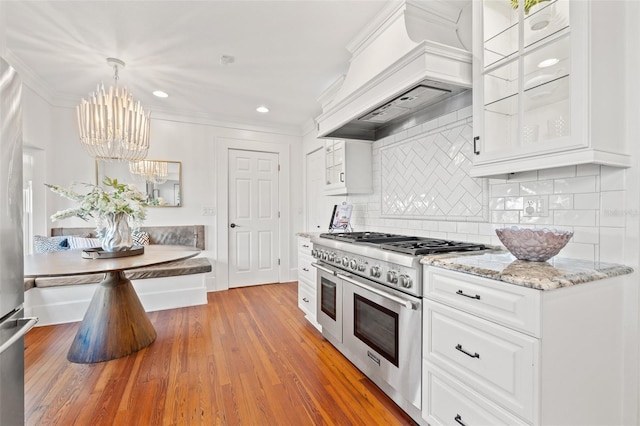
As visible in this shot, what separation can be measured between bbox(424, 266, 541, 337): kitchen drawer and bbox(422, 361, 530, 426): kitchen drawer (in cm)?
36

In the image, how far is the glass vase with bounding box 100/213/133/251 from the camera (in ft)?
7.98

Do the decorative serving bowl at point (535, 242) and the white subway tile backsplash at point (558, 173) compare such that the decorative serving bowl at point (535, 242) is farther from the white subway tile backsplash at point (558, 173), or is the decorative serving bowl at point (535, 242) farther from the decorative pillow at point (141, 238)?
the decorative pillow at point (141, 238)

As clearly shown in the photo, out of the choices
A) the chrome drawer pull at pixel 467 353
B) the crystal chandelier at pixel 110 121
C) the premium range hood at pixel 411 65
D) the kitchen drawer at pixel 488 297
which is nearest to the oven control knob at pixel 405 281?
the kitchen drawer at pixel 488 297

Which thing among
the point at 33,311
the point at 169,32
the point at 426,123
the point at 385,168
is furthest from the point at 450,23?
the point at 33,311

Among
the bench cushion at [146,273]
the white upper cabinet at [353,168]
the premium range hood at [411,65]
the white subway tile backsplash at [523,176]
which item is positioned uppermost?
the premium range hood at [411,65]

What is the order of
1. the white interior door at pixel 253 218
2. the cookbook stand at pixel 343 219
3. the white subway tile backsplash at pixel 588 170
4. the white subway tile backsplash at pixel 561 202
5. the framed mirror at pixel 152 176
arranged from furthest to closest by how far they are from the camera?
the white interior door at pixel 253 218
the framed mirror at pixel 152 176
the cookbook stand at pixel 343 219
the white subway tile backsplash at pixel 561 202
the white subway tile backsplash at pixel 588 170

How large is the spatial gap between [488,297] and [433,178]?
1310 mm

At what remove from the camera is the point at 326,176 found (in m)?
3.56

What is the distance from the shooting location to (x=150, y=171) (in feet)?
13.1

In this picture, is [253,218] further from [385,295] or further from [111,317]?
[385,295]

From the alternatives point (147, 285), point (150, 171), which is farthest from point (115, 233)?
point (150, 171)

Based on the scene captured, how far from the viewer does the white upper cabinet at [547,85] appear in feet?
4.00

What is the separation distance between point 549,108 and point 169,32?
102 inches

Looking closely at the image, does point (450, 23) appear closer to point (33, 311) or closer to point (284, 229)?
point (284, 229)
